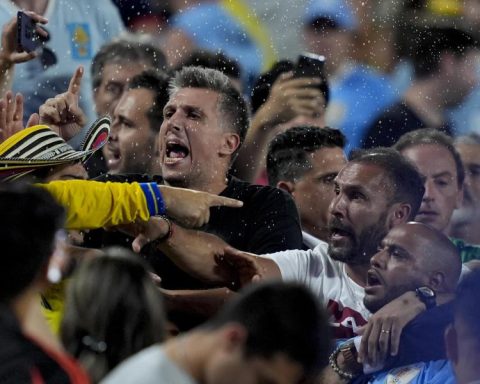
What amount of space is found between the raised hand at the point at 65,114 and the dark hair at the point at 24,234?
1.53m

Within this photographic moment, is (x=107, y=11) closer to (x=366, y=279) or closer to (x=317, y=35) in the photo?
(x=317, y=35)

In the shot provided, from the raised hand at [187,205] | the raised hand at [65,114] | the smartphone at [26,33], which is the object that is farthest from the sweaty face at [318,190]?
the smartphone at [26,33]

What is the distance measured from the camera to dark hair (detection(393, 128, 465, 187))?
8.73ft

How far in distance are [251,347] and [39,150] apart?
137 cm

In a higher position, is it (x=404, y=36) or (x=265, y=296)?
(x=404, y=36)

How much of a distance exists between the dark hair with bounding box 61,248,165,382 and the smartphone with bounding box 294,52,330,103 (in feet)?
Answer: 3.45

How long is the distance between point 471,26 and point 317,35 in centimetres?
36

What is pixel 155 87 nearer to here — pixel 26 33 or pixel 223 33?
pixel 223 33

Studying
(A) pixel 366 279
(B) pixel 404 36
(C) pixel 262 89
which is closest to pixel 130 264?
(A) pixel 366 279

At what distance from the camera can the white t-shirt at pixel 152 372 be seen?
1.16 metres

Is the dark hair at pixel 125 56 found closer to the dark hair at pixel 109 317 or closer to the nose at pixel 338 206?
the nose at pixel 338 206

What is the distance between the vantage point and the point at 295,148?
2.70 m

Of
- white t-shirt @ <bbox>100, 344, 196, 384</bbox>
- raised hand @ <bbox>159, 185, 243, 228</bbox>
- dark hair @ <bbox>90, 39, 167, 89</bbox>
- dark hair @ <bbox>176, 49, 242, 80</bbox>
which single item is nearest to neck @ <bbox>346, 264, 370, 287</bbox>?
raised hand @ <bbox>159, 185, 243, 228</bbox>

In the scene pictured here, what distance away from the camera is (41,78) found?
2.90m
